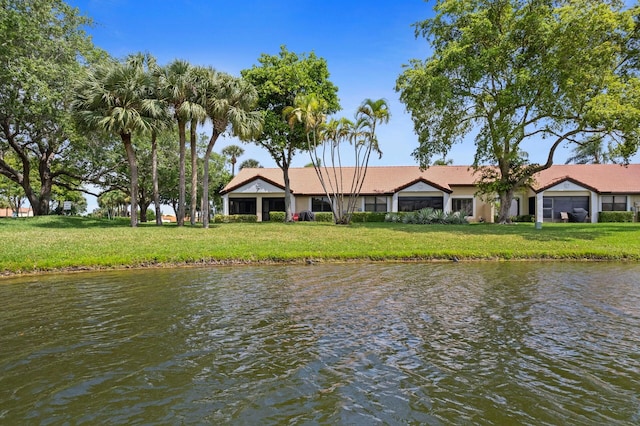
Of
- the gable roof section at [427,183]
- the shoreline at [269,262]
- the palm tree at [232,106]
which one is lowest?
the shoreline at [269,262]

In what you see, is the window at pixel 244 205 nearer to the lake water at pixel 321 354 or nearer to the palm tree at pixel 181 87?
the palm tree at pixel 181 87

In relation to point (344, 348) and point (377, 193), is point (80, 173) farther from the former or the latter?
point (344, 348)

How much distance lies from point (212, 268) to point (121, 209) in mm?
83060

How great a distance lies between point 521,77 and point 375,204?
57.0ft

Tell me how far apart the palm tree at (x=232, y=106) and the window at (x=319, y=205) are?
1483cm

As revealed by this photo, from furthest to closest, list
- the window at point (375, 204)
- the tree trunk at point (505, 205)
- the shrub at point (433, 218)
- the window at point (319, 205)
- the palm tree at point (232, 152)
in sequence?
1. the palm tree at point (232, 152)
2. the window at point (319, 205)
3. the window at point (375, 204)
4. the tree trunk at point (505, 205)
5. the shrub at point (433, 218)

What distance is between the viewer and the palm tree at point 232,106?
2322 centimetres

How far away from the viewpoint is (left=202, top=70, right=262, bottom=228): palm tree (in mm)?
23219

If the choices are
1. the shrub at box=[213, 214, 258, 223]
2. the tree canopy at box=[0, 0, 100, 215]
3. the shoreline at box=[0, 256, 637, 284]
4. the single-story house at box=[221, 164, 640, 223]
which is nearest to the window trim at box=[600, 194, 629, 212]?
the single-story house at box=[221, 164, 640, 223]

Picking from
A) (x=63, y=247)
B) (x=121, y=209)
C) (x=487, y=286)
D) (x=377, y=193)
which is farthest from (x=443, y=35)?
(x=121, y=209)

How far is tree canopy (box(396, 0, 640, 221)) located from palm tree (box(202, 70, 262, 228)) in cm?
971

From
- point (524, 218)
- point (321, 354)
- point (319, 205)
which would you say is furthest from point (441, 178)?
point (321, 354)

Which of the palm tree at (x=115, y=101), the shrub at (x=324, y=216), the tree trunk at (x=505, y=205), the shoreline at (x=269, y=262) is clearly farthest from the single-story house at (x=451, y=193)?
the shoreline at (x=269, y=262)

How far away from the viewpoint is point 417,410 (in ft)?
12.9
